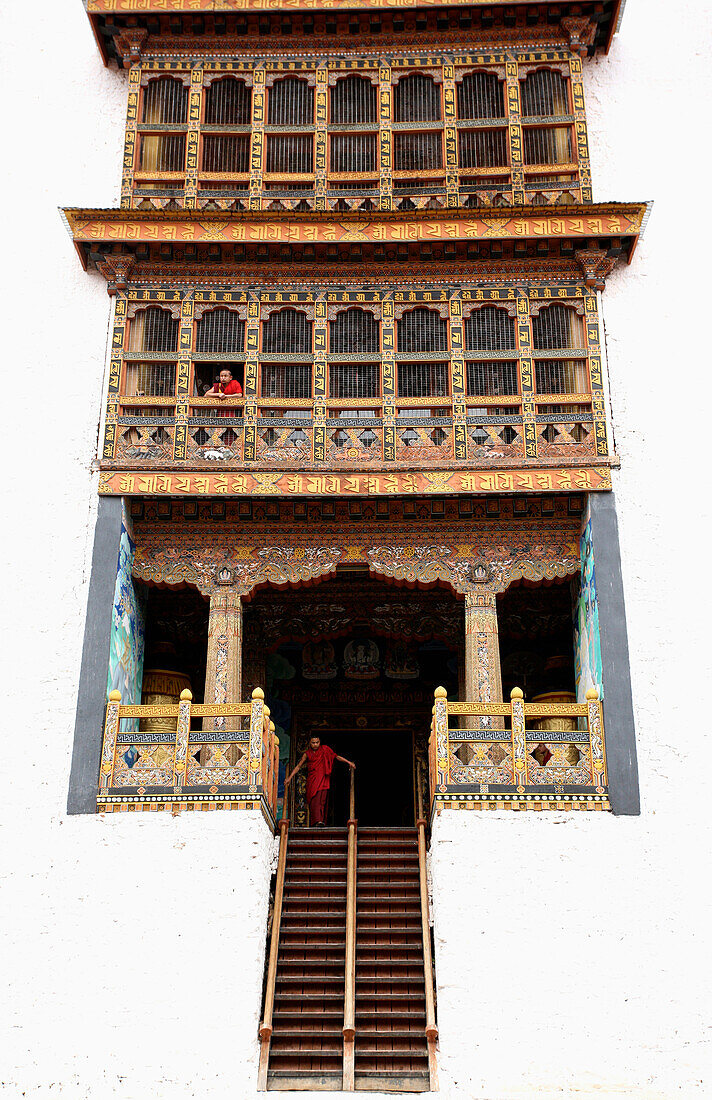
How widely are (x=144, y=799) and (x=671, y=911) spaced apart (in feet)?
14.2

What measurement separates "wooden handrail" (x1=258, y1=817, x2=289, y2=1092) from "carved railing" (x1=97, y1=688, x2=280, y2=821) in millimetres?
394

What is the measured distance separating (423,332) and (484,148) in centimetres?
230

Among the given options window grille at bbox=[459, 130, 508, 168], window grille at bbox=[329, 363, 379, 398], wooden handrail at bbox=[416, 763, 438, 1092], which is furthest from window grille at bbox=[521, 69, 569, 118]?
wooden handrail at bbox=[416, 763, 438, 1092]

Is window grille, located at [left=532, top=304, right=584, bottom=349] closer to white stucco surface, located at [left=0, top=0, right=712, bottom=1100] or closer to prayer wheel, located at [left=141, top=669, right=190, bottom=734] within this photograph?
white stucco surface, located at [left=0, top=0, right=712, bottom=1100]

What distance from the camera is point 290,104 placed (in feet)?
44.2

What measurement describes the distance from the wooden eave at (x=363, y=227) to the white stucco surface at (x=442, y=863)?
49 cm

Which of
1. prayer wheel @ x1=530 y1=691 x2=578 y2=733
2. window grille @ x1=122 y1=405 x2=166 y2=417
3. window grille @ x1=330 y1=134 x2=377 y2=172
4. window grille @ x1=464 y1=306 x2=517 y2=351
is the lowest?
prayer wheel @ x1=530 y1=691 x2=578 y2=733

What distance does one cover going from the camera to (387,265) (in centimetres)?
1272

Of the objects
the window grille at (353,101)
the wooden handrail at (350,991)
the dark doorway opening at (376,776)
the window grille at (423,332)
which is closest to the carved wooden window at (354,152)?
the window grille at (353,101)

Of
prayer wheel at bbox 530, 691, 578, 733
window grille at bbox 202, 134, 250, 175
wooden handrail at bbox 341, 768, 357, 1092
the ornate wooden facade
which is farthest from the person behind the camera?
window grille at bbox 202, 134, 250, 175

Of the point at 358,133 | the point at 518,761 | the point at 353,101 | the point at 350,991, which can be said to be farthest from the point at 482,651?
the point at 353,101

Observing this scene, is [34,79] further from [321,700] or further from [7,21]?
[321,700]

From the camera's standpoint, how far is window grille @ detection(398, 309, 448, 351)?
1256 cm

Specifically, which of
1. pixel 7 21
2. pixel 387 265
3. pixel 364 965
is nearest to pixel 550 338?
pixel 387 265
